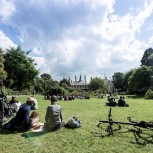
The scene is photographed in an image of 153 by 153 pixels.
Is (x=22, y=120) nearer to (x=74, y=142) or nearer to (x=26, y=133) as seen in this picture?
(x=26, y=133)

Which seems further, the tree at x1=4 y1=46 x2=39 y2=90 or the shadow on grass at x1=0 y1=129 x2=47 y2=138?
the tree at x1=4 y1=46 x2=39 y2=90

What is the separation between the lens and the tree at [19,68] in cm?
6636

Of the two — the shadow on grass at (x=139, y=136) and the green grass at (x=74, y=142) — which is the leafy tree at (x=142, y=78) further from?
the shadow on grass at (x=139, y=136)

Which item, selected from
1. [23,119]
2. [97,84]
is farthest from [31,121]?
[97,84]

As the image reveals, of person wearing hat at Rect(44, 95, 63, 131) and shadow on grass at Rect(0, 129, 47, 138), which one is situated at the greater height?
person wearing hat at Rect(44, 95, 63, 131)

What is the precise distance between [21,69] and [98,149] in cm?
5955

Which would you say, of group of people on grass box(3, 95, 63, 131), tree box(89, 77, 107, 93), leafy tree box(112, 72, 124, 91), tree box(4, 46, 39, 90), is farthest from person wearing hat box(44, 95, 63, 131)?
leafy tree box(112, 72, 124, 91)

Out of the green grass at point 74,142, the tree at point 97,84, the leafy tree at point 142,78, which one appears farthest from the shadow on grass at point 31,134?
the tree at point 97,84

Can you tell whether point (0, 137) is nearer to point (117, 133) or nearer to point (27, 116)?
point (27, 116)

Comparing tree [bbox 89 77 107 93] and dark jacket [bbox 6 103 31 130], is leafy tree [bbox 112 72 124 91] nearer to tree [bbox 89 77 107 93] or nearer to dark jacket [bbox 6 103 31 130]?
tree [bbox 89 77 107 93]

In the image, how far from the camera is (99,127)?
12.5 metres

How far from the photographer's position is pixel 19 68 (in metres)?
66.1

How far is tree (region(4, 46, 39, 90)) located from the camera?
66.4 m

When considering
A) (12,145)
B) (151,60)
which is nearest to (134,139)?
(12,145)
